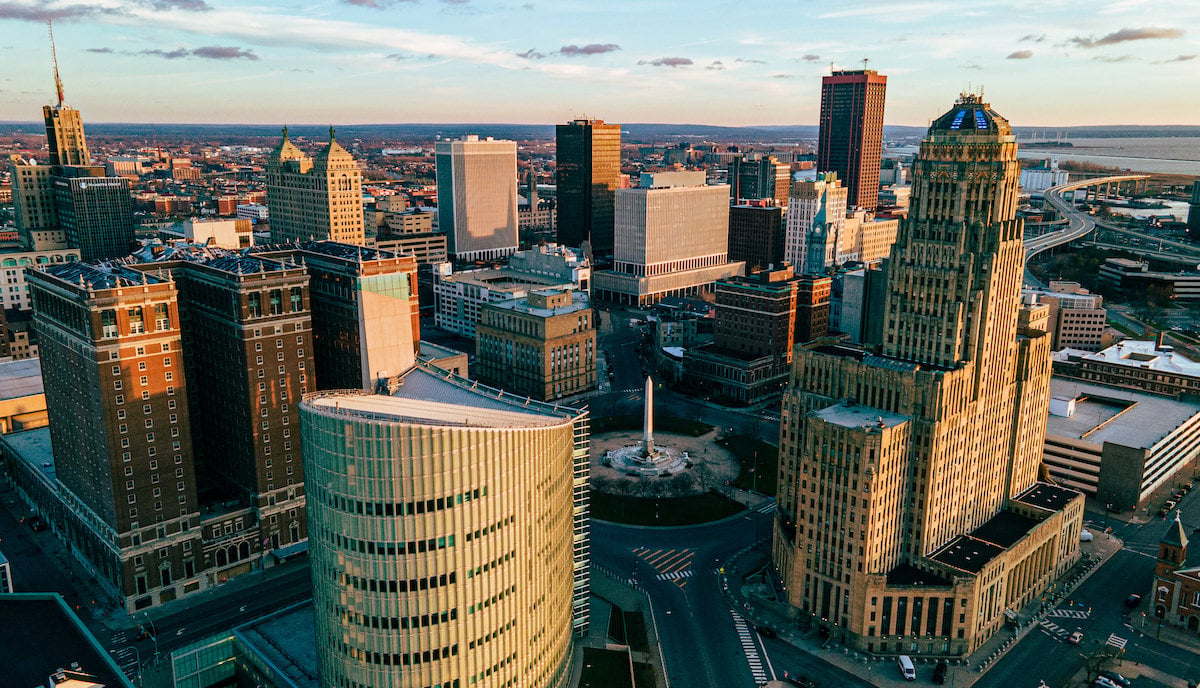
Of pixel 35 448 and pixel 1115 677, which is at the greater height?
pixel 35 448

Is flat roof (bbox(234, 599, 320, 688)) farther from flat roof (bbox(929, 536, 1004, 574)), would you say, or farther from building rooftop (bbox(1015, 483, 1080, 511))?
building rooftop (bbox(1015, 483, 1080, 511))

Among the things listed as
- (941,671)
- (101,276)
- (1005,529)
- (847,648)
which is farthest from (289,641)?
(1005,529)

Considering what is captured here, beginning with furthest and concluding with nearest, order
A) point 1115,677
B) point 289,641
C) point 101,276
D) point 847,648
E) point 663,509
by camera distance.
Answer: point 663,509 → point 101,276 → point 847,648 → point 1115,677 → point 289,641

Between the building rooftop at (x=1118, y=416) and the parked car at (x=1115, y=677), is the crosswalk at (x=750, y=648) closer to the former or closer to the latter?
the parked car at (x=1115, y=677)

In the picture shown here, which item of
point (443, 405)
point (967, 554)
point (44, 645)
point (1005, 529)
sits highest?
point (443, 405)

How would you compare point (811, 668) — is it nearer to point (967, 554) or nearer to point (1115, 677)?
point (967, 554)

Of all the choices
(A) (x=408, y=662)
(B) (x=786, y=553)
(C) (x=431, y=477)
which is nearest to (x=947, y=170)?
(B) (x=786, y=553)

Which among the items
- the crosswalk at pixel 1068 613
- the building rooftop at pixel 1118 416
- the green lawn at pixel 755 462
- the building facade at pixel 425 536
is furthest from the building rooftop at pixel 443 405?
the building rooftop at pixel 1118 416
